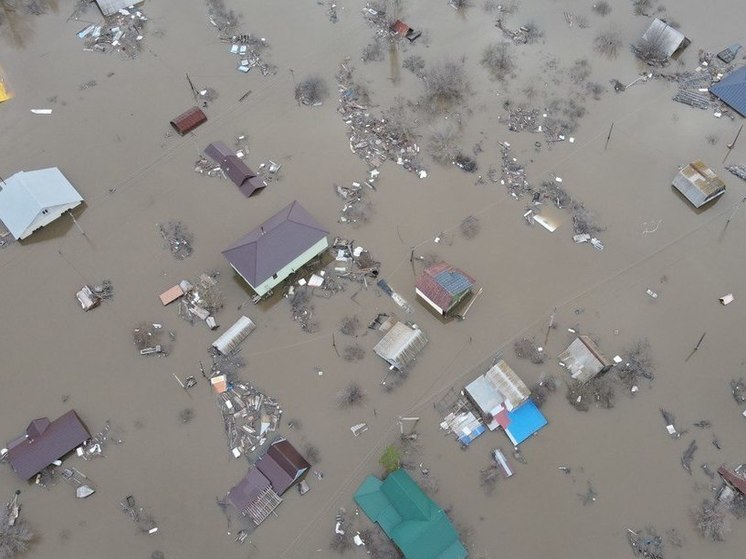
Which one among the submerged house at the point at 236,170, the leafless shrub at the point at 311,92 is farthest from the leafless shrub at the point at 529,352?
the leafless shrub at the point at 311,92

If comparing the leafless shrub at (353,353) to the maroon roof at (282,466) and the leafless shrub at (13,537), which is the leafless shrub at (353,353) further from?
the leafless shrub at (13,537)

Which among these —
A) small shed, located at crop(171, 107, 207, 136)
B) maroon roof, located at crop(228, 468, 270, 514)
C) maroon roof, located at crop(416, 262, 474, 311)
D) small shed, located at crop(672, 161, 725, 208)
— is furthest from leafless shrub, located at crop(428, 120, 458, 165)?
maroon roof, located at crop(228, 468, 270, 514)

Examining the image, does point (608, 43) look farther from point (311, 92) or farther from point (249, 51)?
point (249, 51)

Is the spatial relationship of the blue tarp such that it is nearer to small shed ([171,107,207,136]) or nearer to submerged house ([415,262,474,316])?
submerged house ([415,262,474,316])

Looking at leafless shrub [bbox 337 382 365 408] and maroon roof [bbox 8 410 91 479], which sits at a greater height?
maroon roof [bbox 8 410 91 479]

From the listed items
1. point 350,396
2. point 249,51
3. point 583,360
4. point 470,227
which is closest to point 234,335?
point 350,396

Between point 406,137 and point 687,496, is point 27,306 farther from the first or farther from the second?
point 687,496

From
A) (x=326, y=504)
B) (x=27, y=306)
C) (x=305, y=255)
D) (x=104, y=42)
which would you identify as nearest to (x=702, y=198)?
(x=305, y=255)
